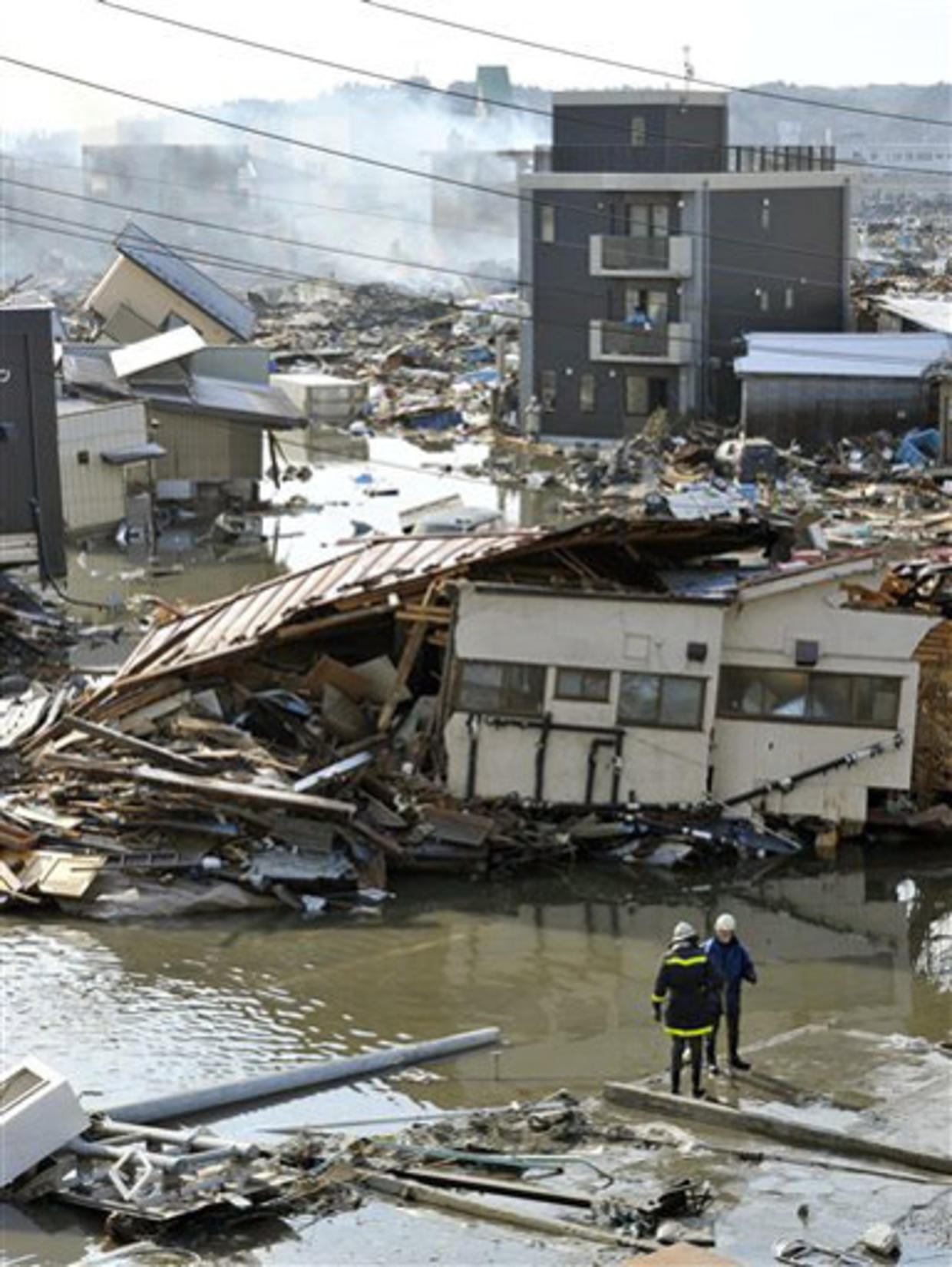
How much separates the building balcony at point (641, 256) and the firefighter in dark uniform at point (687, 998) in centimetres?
3113

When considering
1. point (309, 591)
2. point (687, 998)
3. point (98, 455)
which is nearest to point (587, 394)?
point (98, 455)

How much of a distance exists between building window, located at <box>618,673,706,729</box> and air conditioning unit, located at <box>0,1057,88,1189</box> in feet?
25.7

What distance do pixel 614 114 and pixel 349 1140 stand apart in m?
34.0

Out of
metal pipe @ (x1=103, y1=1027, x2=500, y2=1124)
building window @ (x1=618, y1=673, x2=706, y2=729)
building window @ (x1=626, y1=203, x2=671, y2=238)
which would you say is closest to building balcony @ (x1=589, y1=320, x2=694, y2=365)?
building window @ (x1=626, y1=203, x2=671, y2=238)

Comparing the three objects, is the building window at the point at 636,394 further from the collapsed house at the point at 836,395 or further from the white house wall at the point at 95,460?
the white house wall at the point at 95,460

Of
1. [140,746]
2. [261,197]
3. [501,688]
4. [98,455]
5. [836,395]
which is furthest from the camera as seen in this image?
[261,197]

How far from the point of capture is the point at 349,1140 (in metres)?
11.8

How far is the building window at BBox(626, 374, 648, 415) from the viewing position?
142 ft

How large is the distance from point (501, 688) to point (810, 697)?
2.42 m

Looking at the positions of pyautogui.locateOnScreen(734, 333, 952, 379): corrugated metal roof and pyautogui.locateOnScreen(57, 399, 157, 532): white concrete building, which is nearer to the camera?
pyautogui.locateOnScreen(57, 399, 157, 532): white concrete building

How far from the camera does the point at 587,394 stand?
4394 cm

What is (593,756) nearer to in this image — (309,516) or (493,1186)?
(493,1186)

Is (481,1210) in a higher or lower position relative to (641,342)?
lower

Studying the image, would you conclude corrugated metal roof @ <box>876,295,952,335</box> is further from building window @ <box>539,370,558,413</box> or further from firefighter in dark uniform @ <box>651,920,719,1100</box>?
firefighter in dark uniform @ <box>651,920,719,1100</box>
